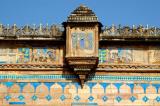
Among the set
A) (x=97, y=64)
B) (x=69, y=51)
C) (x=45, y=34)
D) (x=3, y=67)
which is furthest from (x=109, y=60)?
(x=3, y=67)

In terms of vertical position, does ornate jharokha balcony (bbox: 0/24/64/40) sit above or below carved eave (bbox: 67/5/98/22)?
below

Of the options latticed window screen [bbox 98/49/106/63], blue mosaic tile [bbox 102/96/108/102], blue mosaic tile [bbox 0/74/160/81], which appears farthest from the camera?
latticed window screen [bbox 98/49/106/63]

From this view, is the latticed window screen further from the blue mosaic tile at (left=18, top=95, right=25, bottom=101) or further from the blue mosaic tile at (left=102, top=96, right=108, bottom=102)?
the blue mosaic tile at (left=18, top=95, right=25, bottom=101)

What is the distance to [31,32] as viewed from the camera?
43.0ft

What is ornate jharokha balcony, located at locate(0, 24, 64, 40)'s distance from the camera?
13.0 m

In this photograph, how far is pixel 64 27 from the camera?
1309 centimetres

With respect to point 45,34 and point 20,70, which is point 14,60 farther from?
point 45,34

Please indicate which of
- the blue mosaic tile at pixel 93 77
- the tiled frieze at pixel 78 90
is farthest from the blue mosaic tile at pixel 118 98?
the blue mosaic tile at pixel 93 77

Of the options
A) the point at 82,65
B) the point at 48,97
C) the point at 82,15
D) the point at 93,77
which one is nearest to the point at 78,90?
the point at 93,77

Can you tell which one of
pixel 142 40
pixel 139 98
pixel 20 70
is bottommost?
pixel 139 98

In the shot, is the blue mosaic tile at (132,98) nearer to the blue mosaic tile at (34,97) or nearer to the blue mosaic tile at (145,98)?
the blue mosaic tile at (145,98)

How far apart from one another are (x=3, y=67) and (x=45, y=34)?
63.4 inches

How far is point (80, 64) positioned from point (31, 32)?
1854mm

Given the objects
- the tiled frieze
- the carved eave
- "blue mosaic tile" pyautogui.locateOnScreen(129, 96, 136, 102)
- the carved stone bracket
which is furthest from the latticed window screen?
"blue mosaic tile" pyautogui.locateOnScreen(129, 96, 136, 102)
